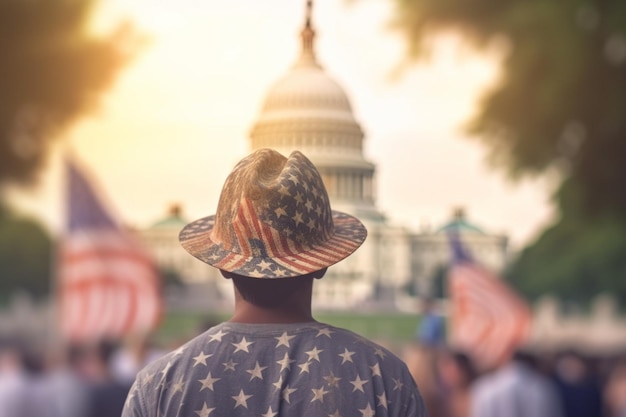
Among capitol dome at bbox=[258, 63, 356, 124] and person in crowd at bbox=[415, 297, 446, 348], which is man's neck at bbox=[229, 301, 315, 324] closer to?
capitol dome at bbox=[258, 63, 356, 124]

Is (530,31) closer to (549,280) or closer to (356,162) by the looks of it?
(356,162)

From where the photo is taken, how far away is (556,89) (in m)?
17.8

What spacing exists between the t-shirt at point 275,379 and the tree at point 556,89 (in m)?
15.0

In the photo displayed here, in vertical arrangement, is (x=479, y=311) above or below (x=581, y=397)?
above

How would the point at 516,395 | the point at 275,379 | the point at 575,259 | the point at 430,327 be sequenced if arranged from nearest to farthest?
the point at 275,379, the point at 516,395, the point at 430,327, the point at 575,259

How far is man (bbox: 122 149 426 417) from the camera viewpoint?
2.58m

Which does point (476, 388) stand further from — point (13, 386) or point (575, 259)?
point (575, 259)

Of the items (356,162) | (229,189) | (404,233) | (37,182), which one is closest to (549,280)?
(404,233)

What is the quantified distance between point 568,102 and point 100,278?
843 centimetres

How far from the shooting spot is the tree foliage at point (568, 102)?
17.5 meters

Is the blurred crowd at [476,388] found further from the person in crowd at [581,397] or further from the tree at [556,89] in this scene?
the tree at [556,89]

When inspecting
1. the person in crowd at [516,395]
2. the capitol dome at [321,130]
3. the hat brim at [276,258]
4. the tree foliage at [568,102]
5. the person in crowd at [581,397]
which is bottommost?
the person in crowd at [581,397]

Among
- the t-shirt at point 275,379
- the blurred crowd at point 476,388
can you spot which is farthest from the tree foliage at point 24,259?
the t-shirt at point 275,379

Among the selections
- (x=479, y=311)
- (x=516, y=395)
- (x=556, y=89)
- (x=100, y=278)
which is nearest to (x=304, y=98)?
(x=516, y=395)
